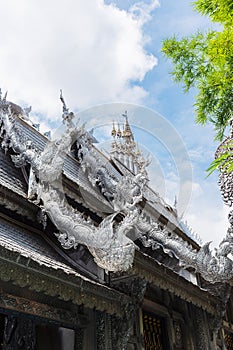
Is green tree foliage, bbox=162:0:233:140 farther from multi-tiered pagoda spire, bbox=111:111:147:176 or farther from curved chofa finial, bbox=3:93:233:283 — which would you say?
multi-tiered pagoda spire, bbox=111:111:147:176

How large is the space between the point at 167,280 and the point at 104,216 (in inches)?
77.7

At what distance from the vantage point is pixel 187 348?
24.7 ft

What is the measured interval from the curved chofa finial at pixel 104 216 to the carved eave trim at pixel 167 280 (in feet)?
1.18

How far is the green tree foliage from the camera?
4.78 meters

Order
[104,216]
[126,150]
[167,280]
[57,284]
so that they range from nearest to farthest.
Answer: [57,284] → [167,280] → [104,216] → [126,150]

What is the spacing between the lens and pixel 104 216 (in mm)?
7121

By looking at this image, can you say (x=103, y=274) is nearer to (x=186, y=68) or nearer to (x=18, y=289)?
(x=18, y=289)

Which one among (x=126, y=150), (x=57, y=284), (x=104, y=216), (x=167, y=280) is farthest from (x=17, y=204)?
(x=126, y=150)

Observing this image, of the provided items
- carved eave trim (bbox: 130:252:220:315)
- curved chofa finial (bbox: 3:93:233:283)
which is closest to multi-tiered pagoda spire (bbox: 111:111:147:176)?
curved chofa finial (bbox: 3:93:233:283)

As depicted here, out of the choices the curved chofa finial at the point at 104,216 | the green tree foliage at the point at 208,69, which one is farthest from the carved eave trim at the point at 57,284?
the green tree foliage at the point at 208,69

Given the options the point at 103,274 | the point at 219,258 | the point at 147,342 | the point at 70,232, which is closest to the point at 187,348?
the point at 147,342

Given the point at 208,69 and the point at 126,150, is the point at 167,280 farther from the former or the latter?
the point at 126,150

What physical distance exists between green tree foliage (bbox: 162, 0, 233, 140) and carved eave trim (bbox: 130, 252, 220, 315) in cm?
218

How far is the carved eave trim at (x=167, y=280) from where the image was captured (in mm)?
5078
